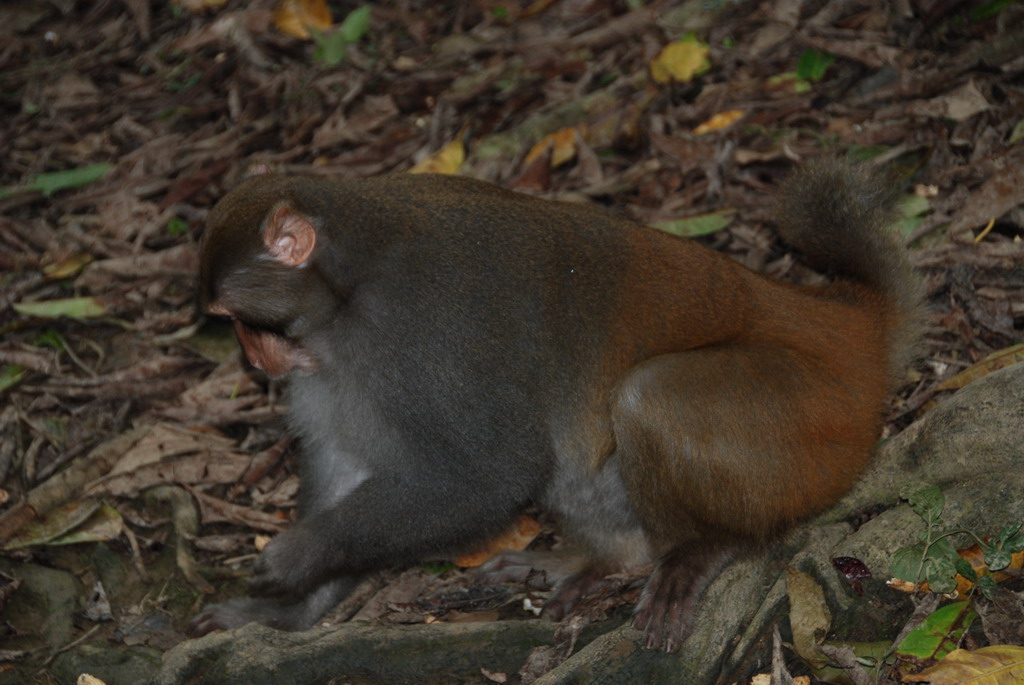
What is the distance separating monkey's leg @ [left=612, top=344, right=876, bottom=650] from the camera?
4332mm

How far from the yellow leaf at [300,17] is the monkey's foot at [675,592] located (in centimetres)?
627

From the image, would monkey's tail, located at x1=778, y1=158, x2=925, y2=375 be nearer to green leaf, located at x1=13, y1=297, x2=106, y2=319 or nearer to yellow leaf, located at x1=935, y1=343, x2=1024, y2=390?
yellow leaf, located at x1=935, y1=343, x2=1024, y2=390

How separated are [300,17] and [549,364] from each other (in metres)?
5.77

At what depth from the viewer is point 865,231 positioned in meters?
5.02

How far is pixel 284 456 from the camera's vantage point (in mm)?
6105

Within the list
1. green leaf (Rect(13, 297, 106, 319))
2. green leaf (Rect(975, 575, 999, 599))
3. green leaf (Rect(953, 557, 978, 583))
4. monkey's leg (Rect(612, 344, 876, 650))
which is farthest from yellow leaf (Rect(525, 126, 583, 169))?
green leaf (Rect(975, 575, 999, 599))

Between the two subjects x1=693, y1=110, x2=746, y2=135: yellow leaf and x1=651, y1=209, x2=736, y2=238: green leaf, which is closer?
x1=651, y1=209, x2=736, y2=238: green leaf

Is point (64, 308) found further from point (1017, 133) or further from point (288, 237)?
point (1017, 133)

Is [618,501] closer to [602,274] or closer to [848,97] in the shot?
[602,274]

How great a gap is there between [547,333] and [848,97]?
358cm

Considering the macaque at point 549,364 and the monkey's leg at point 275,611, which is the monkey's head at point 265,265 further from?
the monkey's leg at point 275,611

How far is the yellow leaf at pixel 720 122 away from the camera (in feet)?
24.0

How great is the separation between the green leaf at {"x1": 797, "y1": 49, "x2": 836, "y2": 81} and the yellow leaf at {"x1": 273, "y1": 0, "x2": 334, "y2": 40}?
412cm

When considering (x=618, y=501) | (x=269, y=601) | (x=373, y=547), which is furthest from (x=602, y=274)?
(x=269, y=601)
